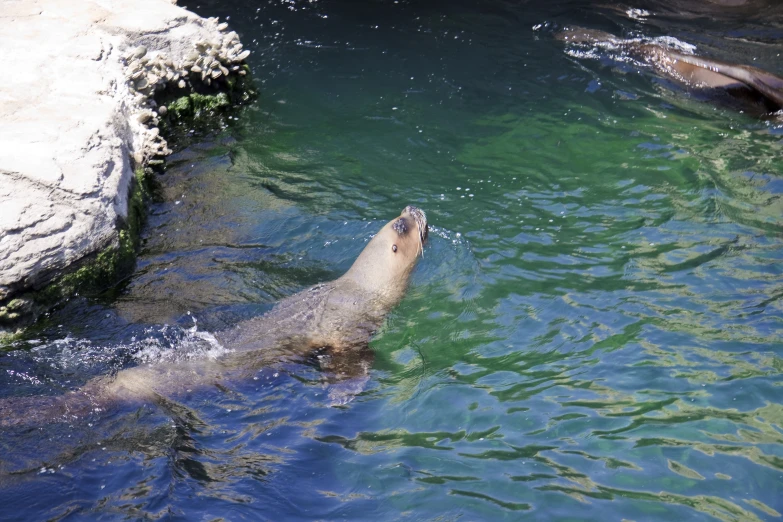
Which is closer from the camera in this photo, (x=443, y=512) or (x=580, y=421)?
(x=443, y=512)

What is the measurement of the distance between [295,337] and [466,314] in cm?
151

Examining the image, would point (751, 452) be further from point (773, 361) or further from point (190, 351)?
point (190, 351)

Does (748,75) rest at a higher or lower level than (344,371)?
higher

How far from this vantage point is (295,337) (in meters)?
6.17

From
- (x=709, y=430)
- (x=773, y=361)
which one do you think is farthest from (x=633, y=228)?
(x=709, y=430)

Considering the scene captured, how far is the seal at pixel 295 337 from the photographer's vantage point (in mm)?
5180

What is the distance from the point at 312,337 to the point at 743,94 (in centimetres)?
775

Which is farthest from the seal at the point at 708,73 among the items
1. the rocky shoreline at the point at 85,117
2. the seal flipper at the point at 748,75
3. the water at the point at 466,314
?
the rocky shoreline at the point at 85,117

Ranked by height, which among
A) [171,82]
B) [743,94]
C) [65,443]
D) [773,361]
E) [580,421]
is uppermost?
[743,94]

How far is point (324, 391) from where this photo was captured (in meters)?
5.62

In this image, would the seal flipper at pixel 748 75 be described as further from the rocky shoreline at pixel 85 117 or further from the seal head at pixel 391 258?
the rocky shoreline at pixel 85 117

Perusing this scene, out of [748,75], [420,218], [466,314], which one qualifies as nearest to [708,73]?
[748,75]

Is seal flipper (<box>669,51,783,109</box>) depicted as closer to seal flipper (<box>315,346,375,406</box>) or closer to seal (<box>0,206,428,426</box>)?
seal (<box>0,206,428,426</box>)

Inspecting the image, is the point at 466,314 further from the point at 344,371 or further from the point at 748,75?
the point at 748,75
